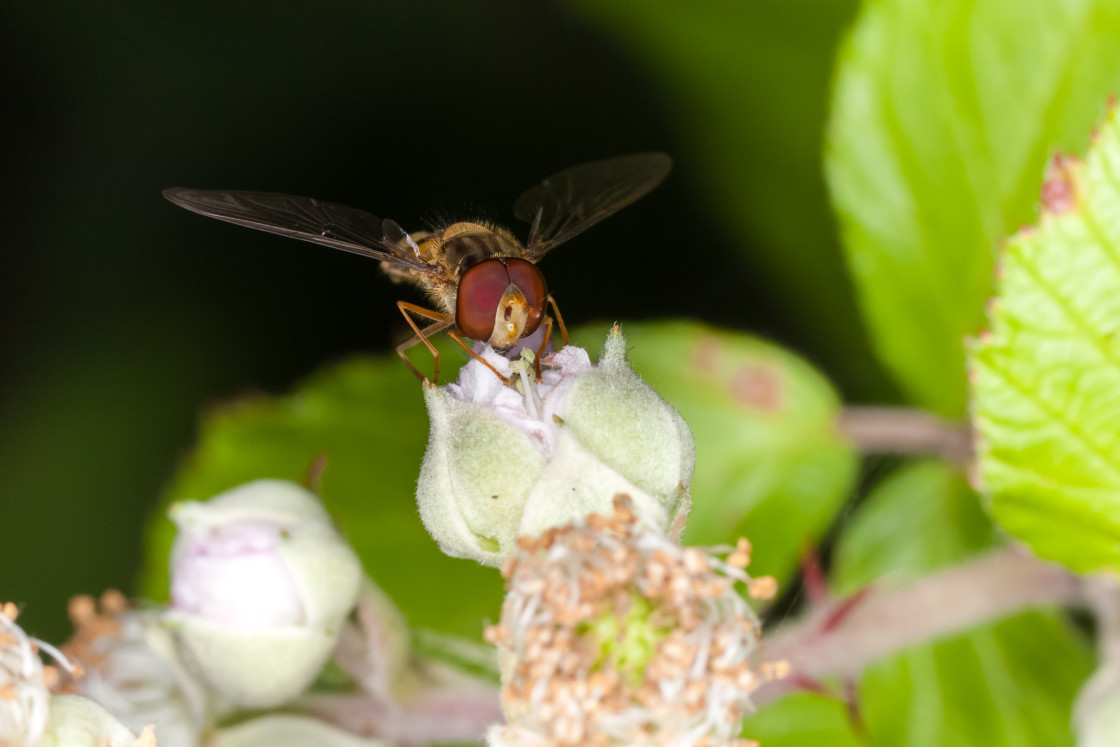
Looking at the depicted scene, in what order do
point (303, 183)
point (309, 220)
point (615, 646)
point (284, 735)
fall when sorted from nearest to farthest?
1. point (615, 646)
2. point (284, 735)
3. point (309, 220)
4. point (303, 183)

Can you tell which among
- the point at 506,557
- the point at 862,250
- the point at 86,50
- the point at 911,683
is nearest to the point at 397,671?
the point at 506,557

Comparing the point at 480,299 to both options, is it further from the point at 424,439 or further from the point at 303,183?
the point at 303,183

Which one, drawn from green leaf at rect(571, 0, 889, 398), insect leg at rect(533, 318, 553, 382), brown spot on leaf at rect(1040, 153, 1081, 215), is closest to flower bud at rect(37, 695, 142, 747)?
insect leg at rect(533, 318, 553, 382)

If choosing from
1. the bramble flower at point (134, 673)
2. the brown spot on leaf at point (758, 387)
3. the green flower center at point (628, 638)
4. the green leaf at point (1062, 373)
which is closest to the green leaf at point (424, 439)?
the brown spot on leaf at point (758, 387)

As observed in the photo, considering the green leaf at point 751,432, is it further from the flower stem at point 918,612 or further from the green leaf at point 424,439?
the flower stem at point 918,612

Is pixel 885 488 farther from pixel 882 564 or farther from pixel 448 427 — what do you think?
pixel 448 427

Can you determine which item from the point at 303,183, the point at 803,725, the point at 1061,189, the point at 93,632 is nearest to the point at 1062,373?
the point at 1061,189

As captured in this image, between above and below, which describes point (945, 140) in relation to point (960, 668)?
above
